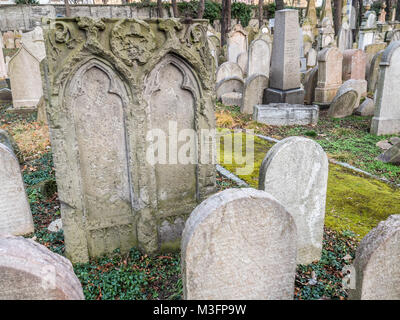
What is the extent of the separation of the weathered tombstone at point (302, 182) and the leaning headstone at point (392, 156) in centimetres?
365

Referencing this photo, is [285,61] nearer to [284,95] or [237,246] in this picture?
[284,95]

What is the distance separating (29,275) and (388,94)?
8.24 meters

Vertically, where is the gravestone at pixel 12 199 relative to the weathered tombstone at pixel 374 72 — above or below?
below

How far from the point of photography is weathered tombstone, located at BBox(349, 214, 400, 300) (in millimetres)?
2439

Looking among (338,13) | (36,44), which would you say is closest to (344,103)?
(338,13)

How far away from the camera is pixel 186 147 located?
3885mm

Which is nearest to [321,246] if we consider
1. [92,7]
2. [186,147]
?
[186,147]

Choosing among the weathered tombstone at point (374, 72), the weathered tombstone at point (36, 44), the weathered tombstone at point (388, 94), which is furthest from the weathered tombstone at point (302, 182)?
the weathered tombstone at point (36, 44)

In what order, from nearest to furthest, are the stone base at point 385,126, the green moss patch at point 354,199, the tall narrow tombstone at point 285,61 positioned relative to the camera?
the green moss patch at point 354,199 → the stone base at point 385,126 → the tall narrow tombstone at point 285,61

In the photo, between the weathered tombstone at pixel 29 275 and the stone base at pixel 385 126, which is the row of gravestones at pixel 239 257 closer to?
the weathered tombstone at pixel 29 275

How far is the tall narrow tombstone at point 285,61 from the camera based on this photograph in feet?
29.9

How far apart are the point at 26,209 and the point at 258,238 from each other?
3322 millimetres
